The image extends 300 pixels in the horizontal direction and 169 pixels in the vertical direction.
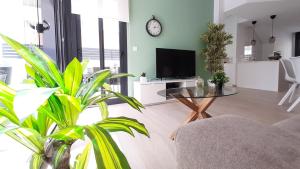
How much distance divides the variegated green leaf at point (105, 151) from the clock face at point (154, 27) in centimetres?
350

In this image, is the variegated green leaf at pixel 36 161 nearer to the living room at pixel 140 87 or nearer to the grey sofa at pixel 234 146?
the living room at pixel 140 87

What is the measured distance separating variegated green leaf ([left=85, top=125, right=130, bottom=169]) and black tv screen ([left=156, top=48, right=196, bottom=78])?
326 centimetres

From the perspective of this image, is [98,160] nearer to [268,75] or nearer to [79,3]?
[79,3]

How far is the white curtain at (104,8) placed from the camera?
2895 millimetres

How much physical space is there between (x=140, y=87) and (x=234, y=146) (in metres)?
2.81

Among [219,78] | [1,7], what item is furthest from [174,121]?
[1,7]

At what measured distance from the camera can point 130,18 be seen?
340cm

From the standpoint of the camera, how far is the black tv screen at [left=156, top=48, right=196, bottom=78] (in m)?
3.58

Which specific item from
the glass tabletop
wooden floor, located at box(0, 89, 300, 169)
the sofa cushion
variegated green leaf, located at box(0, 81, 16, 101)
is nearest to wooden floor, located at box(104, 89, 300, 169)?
wooden floor, located at box(0, 89, 300, 169)

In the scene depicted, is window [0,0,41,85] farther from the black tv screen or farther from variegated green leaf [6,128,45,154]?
the black tv screen

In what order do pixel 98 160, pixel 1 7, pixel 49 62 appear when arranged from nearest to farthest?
pixel 98 160
pixel 49 62
pixel 1 7

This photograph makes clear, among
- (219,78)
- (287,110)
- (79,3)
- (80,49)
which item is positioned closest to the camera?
(219,78)

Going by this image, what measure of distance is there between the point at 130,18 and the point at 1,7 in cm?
211

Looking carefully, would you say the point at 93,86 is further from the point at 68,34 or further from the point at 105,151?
the point at 68,34
